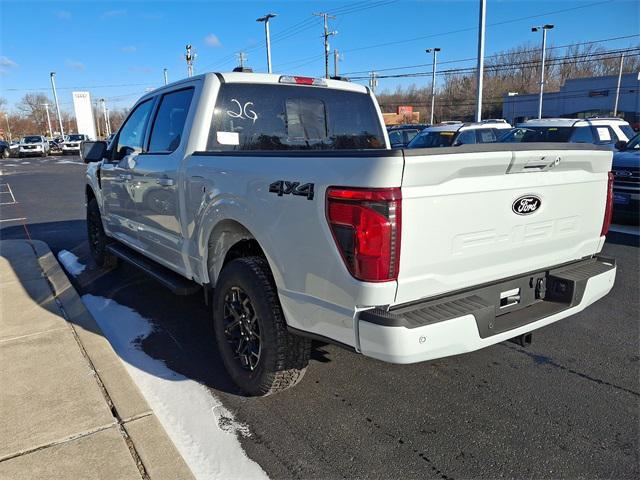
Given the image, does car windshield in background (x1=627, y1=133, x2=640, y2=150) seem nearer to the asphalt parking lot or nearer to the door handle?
the asphalt parking lot

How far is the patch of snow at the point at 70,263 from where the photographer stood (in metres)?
6.35

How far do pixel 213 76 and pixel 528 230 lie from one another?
8.24 feet

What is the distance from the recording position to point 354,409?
3.05 m

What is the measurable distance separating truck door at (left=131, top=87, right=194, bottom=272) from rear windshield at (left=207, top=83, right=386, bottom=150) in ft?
1.12

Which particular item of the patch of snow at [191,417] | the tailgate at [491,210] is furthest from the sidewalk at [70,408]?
the tailgate at [491,210]

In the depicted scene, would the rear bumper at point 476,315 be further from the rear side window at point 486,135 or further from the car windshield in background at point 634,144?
the rear side window at point 486,135

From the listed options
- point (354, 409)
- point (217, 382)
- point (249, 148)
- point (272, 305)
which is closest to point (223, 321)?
point (217, 382)

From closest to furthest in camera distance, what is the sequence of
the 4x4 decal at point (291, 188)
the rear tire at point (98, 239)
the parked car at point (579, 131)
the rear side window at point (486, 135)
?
1. the 4x4 decal at point (291, 188)
2. the rear tire at point (98, 239)
3. the parked car at point (579, 131)
4. the rear side window at point (486, 135)

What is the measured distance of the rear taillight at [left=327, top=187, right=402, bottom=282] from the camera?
2.24 m

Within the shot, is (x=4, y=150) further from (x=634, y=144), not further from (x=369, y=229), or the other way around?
(x=369, y=229)

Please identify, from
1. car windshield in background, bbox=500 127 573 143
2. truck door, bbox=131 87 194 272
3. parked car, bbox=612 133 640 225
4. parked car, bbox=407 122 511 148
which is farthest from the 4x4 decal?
parked car, bbox=407 122 511 148

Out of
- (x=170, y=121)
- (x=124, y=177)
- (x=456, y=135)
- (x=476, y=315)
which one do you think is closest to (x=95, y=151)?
(x=124, y=177)

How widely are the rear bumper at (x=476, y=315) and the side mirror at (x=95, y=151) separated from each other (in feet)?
14.0

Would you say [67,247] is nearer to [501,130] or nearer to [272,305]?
[272,305]
